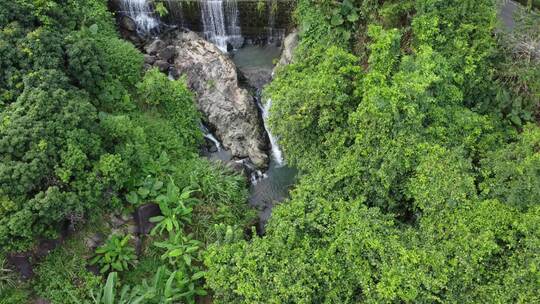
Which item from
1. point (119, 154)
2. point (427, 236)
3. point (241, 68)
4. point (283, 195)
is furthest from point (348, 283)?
point (241, 68)

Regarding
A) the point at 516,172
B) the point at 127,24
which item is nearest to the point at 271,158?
the point at 516,172

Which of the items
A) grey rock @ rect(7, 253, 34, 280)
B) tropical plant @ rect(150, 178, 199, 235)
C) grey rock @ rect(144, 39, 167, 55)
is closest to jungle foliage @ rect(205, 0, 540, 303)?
tropical plant @ rect(150, 178, 199, 235)

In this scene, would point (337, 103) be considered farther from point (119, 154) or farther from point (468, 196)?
point (119, 154)

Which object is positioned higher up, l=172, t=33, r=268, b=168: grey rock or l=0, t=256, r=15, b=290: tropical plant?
l=172, t=33, r=268, b=168: grey rock

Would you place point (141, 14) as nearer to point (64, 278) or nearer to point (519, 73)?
point (64, 278)

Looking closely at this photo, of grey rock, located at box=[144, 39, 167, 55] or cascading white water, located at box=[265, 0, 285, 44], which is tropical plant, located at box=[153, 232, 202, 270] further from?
cascading white water, located at box=[265, 0, 285, 44]

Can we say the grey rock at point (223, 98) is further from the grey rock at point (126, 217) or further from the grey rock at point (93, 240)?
the grey rock at point (93, 240)

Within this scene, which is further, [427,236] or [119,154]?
[119,154]
